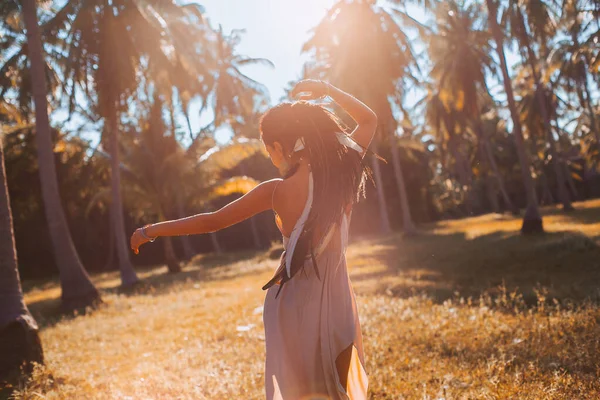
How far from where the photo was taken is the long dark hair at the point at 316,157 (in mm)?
2461

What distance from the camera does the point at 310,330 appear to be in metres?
2.53

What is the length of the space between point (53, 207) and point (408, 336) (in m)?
9.54

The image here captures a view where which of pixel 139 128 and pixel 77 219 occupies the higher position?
pixel 139 128

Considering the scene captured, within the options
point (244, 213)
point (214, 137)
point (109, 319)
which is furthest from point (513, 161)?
point (244, 213)

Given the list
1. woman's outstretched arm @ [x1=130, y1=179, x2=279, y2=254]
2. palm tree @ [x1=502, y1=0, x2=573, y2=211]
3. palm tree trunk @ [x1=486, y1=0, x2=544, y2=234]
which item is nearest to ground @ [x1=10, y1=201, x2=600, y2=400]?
woman's outstretched arm @ [x1=130, y1=179, x2=279, y2=254]

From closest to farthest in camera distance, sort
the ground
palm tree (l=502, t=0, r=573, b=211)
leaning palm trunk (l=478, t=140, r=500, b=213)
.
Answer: the ground < palm tree (l=502, t=0, r=573, b=211) < leaning palm trunk (l=478, t=140, r=500, b=213)

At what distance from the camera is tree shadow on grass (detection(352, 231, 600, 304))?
873 cm

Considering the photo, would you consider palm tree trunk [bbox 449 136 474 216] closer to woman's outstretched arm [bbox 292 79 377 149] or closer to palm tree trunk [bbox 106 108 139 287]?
palm tree trunk [bbox 106 108 139 287]

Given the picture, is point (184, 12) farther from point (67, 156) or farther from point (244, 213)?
point (244, 213)

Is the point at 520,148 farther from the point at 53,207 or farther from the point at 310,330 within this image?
the point at 310,330

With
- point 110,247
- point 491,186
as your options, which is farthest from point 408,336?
point 491,186

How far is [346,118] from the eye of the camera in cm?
2598

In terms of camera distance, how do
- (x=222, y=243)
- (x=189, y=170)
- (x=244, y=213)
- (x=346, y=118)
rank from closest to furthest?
(x=244, y=213) → (x=189, y=170) → (x=346, y=118) → (x=222, y=243)

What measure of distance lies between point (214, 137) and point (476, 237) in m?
11.4
